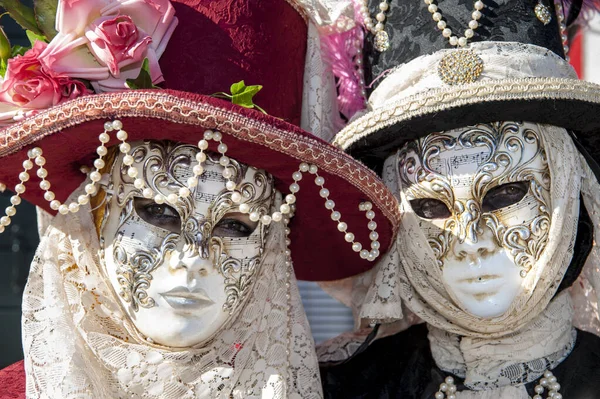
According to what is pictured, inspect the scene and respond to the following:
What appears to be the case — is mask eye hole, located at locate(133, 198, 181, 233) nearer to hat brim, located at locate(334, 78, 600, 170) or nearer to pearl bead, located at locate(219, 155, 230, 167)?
pearl bead, located at locate(219, 155, 230, 167)

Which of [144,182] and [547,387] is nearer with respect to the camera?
[144,182]

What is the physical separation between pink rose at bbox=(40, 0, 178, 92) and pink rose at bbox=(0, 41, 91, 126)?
3 cm

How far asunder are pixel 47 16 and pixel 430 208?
114cm

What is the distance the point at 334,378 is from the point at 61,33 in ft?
4.11

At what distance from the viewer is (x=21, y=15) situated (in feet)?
9.11

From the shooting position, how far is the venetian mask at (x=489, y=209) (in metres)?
2.91

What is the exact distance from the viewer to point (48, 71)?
104 inches

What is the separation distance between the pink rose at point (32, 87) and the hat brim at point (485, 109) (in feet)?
2.67

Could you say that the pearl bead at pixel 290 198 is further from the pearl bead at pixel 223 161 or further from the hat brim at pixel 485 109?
the hat brim at pixel 485 109

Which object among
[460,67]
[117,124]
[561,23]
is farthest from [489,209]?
[117,124]

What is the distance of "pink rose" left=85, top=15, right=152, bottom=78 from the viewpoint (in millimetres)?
2643

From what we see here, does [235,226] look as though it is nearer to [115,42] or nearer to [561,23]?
[115,42]

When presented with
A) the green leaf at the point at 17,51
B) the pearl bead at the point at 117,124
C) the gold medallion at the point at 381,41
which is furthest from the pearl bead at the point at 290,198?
the green leaf at the point at 17,51

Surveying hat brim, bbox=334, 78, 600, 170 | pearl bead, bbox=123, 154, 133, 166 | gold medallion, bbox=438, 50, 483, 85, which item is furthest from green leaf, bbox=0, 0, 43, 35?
gold medallion, bbox=438, 50, 483, 85
